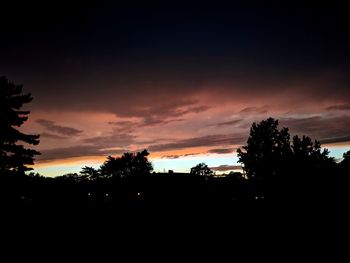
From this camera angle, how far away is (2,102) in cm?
3250

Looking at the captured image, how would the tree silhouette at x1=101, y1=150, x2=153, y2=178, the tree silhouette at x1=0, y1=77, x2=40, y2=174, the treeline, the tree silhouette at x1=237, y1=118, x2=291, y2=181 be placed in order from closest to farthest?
the treeline
the tree silhouette at x1=0, y1=77, x2=40, y2=174
the tree silhouette at x1=237, y1=118, x2=291, y2=181
the tree silhouette at x1=101, y1=150, x2=153, y2=178

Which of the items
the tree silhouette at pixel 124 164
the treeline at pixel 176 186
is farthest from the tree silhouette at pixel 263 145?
the treeline at pixel 176 186

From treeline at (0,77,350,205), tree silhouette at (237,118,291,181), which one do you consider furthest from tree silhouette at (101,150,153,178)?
treeline at (0,77,350,205)

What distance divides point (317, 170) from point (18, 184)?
7992 mm

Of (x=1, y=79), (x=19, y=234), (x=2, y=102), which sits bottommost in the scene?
(x=19, y=234)

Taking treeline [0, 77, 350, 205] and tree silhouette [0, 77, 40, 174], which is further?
tree silhouette [0, 77, 40, 174]

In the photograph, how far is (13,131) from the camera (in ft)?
107

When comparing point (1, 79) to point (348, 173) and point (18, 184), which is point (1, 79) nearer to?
point (18, 184)

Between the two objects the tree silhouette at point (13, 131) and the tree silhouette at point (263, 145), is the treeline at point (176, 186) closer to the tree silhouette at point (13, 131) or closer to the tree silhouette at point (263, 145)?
the tree silhouette at point (13, 131)

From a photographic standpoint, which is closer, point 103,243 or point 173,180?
point 103,243

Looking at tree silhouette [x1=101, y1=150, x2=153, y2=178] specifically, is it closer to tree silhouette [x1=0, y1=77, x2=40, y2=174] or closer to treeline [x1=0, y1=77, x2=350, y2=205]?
tree silhouette [x1=0, y1=77, x2=40, y2=174]

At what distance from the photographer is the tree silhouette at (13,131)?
1249 inches

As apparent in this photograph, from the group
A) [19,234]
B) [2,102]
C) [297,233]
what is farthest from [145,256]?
[2,102]

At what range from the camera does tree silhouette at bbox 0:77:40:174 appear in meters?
31.7
